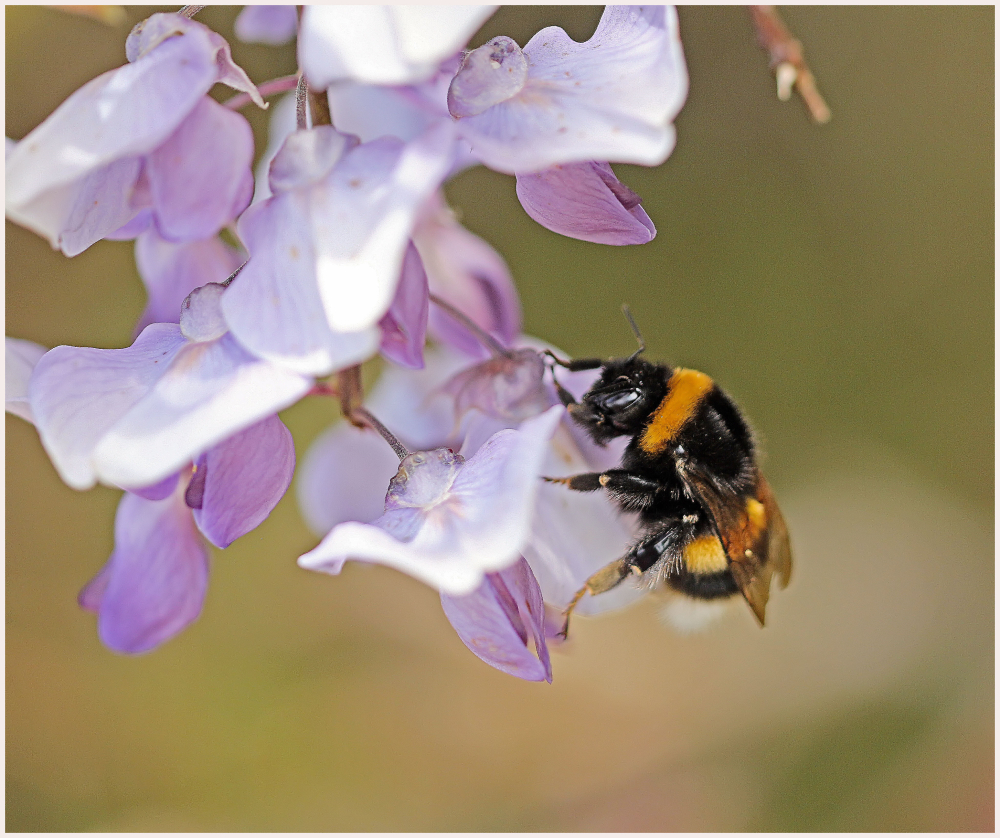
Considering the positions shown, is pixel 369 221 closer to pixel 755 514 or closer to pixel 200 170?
pixel 200 170

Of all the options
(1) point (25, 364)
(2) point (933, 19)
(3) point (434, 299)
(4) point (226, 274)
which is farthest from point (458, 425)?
(2) point (933, 19)

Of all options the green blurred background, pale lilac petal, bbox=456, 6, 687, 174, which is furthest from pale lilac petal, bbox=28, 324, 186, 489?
the green blurred background

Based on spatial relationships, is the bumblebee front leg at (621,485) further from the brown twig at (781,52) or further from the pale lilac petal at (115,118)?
the pale lilac petal at (115,118)

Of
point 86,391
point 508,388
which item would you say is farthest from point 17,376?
point 508,388

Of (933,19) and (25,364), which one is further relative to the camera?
(933,19)

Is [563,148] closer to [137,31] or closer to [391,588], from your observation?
[137,31]

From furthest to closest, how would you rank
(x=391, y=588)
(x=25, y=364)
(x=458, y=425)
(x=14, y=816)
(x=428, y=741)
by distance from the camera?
(x=391, y=588), (x=428, y=741), (x=14, y=816), (x=458, y=425), (x=25, y=364)

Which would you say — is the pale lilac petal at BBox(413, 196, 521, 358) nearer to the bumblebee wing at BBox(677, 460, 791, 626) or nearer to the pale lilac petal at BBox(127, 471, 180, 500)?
the bumblebee wing at BBox(677, 460, 791, 626)
